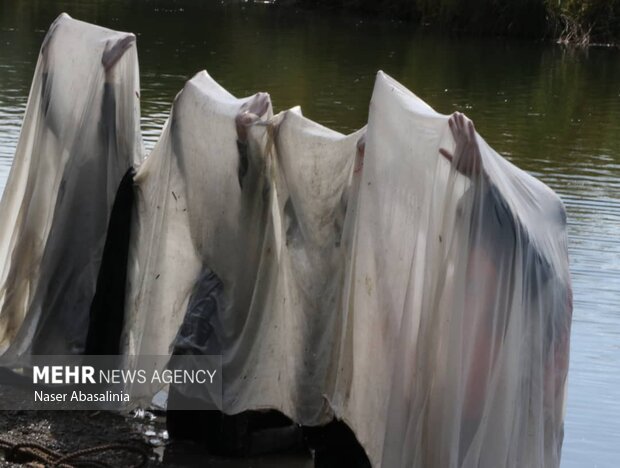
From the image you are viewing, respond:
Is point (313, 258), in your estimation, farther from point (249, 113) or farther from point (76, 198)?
point (76, 198)

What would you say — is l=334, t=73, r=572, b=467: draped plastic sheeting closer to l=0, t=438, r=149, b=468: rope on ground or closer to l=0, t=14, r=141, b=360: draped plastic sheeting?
l=0, t=438, r=149, b=468: rope on ground

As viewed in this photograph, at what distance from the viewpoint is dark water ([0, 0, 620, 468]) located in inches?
363

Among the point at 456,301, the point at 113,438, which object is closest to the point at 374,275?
the point at 456,301

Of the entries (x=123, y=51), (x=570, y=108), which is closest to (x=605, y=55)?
(x=570, y=108)

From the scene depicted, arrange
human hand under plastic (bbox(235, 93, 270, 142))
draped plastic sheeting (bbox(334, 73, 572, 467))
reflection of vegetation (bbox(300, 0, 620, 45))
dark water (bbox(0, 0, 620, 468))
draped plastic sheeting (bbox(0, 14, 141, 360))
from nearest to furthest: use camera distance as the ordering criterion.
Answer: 1. draped plastic sheeting (bbox(334, 73, 572, 467))
2. human hand under plastic (bbox(235, 93, 270, 142))
3. draped plastic sheeting (bbox(0, 14, 141, 360))
4. dark water (bbox(0, 0, 620, 468))
5. reflection of vegetation (bbox(300, 0, 620, 45))

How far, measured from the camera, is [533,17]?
37.8 meters

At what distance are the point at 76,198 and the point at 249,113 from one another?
1.16 metres

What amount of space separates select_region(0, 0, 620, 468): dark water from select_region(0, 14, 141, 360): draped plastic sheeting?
2.70 metres

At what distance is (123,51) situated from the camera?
21.5 ft

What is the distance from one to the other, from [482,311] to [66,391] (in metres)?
2.50

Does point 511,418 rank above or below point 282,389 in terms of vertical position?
above

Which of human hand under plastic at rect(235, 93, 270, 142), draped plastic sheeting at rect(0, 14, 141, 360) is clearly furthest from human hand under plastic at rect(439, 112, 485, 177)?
draped plastic sheeting at rect(0, 14, 141, 360)

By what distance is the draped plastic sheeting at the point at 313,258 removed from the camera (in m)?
4.80

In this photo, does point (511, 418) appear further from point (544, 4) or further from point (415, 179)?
point (544, 4)
